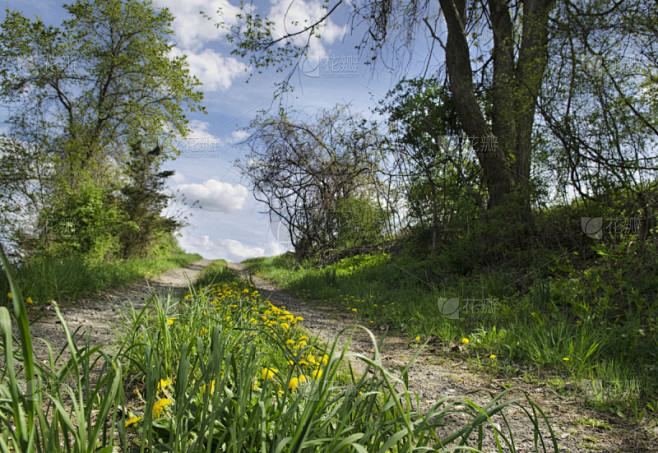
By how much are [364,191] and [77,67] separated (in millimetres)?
9862

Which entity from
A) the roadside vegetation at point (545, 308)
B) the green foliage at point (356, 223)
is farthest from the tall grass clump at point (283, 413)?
the green foliage at point (356, 223)

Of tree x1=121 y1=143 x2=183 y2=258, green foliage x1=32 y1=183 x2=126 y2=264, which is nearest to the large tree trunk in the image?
green foliage x1=32 y1=183 x2=126 y2=264

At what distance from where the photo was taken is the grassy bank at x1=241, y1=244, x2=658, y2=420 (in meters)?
2.72

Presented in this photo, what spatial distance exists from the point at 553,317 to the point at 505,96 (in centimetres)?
430

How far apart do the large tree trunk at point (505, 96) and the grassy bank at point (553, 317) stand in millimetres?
1428

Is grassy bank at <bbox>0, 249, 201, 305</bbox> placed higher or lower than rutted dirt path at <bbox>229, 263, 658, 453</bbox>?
higher

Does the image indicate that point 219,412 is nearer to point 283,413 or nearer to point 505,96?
point 283,413

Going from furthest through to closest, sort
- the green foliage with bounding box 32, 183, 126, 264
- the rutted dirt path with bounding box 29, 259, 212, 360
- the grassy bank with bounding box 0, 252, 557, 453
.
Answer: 1. the green foliage with bounding box 32, 183, 126, 264
2. the rutted dirt path with bounding box 29, 259, 212, 360
3. the grassy bank with bounding box 0, 252, 557, 453

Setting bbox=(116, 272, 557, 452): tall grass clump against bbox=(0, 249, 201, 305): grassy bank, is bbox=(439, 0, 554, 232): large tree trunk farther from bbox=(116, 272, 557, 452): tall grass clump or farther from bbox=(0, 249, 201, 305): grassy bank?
bbox=(0, 249, 201, 305): grassy bank

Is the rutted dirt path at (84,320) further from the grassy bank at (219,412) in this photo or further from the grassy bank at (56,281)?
the grassy bank at (219,412)

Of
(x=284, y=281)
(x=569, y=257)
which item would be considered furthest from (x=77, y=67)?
(x=569, y=257)

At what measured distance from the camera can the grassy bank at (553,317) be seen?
2723mm

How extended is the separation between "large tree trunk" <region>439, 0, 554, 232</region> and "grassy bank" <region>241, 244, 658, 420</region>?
4.69ft

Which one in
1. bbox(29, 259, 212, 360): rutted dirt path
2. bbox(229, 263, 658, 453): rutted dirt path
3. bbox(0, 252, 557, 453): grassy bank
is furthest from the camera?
bbox(29, 259, 212, 360): rutted dirt path
